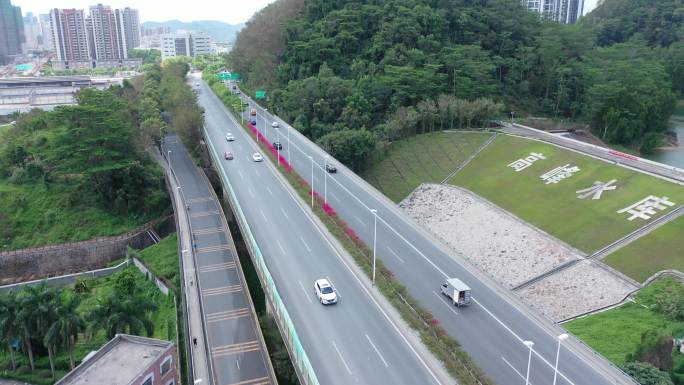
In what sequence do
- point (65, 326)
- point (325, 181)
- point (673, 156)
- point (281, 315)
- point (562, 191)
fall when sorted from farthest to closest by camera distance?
point (673, 156) < point (562, 191) < point (325, 181) < point (65, 326) < point (281, 315)

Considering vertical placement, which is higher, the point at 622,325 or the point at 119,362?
the point at 119,362

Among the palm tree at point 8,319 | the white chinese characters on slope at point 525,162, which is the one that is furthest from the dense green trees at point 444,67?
the palm tree at point 8,319

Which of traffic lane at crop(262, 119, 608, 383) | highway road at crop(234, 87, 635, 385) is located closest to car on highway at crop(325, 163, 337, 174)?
traffic lane at crop(262, 119, 608, 383)

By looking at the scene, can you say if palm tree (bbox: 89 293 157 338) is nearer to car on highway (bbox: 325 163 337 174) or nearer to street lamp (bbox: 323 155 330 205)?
street lamp (bbox: 323 155 330 205)

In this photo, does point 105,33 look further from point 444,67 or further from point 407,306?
point 407,306

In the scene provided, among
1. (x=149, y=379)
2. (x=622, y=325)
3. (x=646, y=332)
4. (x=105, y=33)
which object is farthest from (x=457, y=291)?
(x=105, y=33)

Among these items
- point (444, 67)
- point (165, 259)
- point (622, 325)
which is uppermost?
point (444, 67)

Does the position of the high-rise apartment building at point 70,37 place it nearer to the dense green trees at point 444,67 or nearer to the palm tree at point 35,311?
the dense green trees at point 444,67
